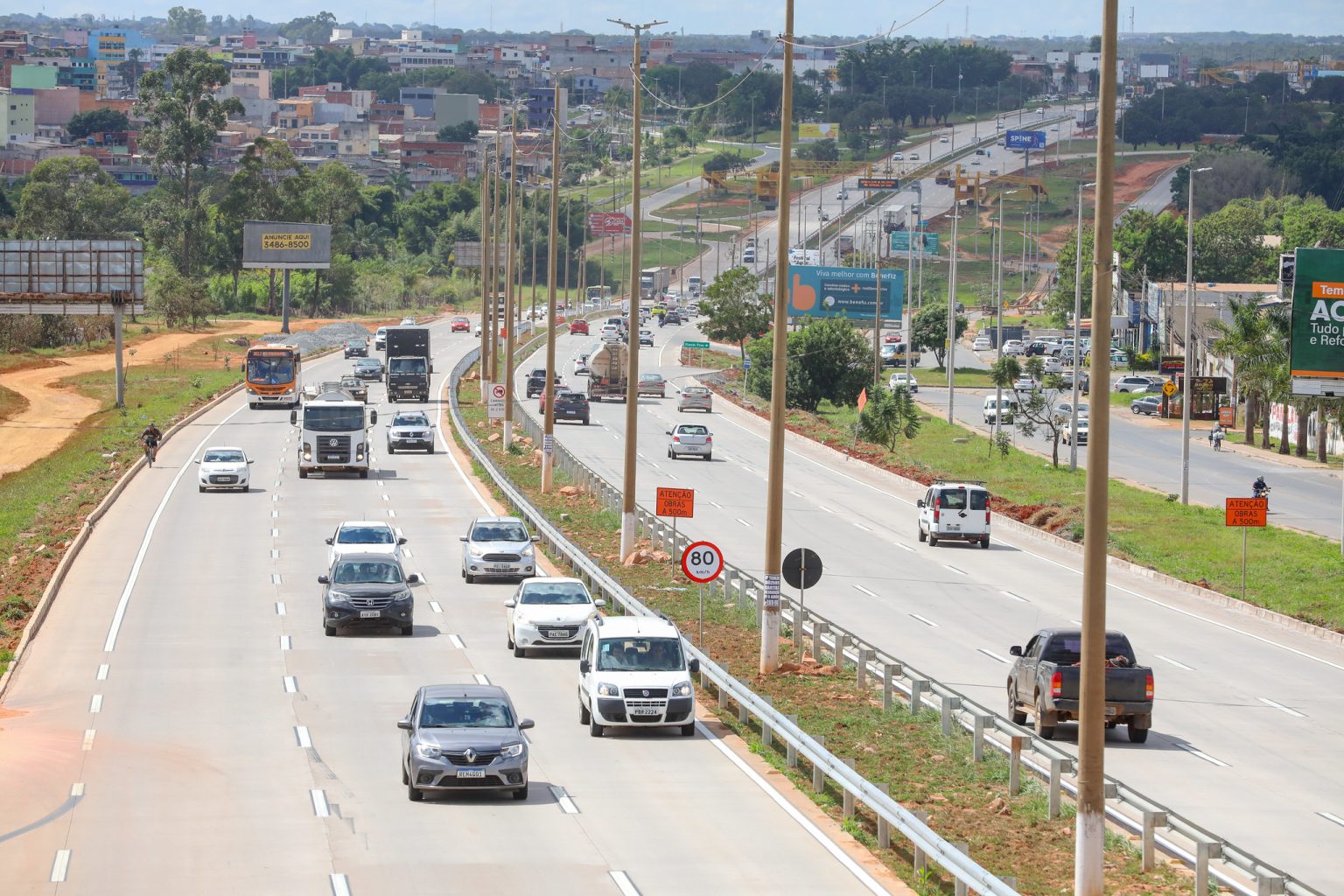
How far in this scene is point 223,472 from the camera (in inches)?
2334

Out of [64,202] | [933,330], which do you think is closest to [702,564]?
[933,330]

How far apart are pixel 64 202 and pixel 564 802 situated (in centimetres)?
16312

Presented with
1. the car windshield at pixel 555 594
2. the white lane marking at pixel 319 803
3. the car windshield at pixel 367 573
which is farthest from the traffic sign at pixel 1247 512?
the white lane marking at pixel 319 803

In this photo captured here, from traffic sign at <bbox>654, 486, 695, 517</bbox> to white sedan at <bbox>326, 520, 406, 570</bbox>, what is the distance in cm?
801

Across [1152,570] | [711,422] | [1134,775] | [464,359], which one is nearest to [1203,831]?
[1134,775]

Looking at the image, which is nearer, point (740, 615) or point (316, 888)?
point (316, 888)

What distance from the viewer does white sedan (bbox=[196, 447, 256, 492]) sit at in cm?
5919

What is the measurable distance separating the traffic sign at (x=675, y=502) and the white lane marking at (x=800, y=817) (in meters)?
8.58

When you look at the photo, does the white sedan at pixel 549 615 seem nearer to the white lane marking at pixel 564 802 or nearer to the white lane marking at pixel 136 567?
the white lane marking at pixel 136 567

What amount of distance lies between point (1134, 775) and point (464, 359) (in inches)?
3811

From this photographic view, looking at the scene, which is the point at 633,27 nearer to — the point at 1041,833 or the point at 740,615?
the point at 740,615

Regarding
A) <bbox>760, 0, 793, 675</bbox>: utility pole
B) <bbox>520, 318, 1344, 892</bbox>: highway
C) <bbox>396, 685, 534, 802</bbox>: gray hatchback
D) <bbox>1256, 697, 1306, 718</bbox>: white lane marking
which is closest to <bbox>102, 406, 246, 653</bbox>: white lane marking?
<bbox>760, 0, 793, 675</bbox>: utility pole

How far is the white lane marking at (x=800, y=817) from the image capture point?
1850cm

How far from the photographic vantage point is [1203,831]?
1775 cm
